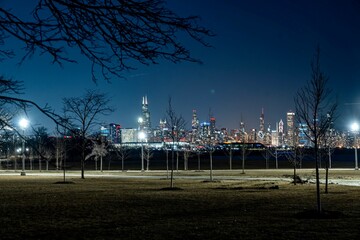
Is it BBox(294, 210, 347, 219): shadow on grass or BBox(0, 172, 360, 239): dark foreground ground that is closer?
BBox(0, 172, 360, 239): dark foreground ground

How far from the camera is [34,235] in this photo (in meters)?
11.8

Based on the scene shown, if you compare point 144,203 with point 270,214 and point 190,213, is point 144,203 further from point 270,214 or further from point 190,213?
point 270,214

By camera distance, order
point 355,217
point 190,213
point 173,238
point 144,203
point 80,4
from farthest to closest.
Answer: point 144,203 → point 190,213 → point 355,217 → point 173,238 → point 80,4

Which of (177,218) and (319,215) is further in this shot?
(319,215)

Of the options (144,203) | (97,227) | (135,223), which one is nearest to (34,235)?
(97,227)

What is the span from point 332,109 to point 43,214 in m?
11.0

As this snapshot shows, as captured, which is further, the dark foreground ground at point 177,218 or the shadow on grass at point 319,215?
the shadow on grass at point 319,215

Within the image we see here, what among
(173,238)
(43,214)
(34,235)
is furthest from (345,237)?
(43,214)

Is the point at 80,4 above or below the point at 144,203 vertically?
above

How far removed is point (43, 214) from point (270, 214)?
6779 millimetres

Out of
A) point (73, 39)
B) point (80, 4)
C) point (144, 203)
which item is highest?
point (80, 4)

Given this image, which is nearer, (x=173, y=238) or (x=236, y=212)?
(x=173, y=238)

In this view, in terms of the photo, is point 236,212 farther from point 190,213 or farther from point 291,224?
point 291,224

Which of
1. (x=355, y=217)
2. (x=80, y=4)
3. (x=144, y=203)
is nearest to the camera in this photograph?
(x=80, y=4)
